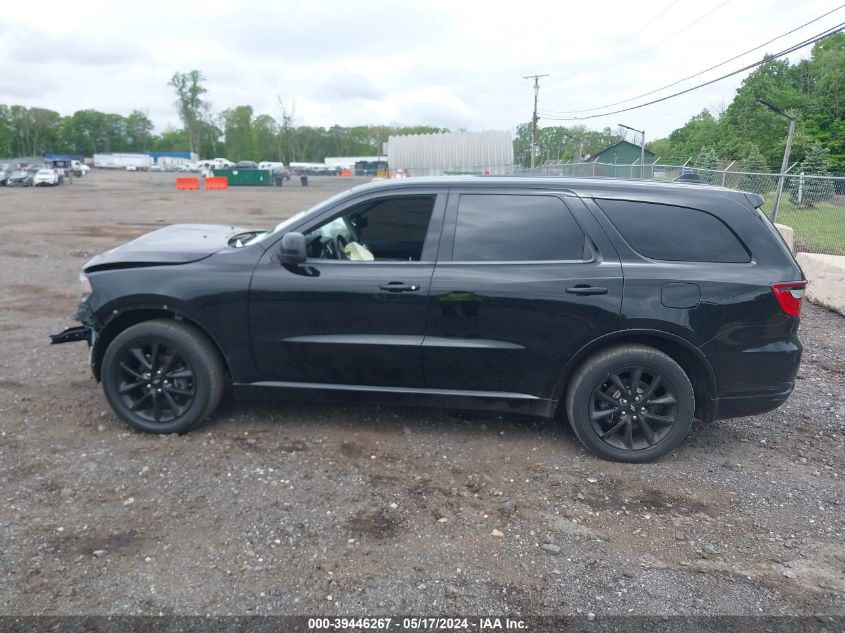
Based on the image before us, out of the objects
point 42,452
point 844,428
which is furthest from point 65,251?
point 844,428

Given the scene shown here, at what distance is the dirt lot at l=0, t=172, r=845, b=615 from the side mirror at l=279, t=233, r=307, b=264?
122 centimetres

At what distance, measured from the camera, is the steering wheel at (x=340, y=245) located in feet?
14.1

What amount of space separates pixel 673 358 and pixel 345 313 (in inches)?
83.1

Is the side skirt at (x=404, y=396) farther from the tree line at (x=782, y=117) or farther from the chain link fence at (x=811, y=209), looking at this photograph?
the tree line at (x=782, y=117)

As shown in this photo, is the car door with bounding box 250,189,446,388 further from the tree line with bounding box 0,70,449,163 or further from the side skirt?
the tree line with bounding box 0,70,449,163

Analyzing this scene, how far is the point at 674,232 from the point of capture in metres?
3.93

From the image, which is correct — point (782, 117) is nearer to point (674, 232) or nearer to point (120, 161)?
point (674, 232)

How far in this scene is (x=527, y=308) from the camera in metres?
3.86

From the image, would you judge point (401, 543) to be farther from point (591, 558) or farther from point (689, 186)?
point (689, 186)

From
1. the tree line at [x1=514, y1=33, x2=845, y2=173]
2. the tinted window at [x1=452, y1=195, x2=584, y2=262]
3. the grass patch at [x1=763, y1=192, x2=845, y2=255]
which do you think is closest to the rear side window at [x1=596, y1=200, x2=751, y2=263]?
the tinted window at [x1=452, y1=195, x2=584, y2=262]

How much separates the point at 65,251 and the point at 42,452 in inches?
375

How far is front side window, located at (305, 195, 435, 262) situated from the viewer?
4.16m

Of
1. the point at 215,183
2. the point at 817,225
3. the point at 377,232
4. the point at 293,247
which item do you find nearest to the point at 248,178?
the point at 215,183

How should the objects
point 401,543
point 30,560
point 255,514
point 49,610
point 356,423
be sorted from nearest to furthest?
1. point 49,610
2. point 30,560
3. point 401,543
4. point 255,514
5. point 356,423
